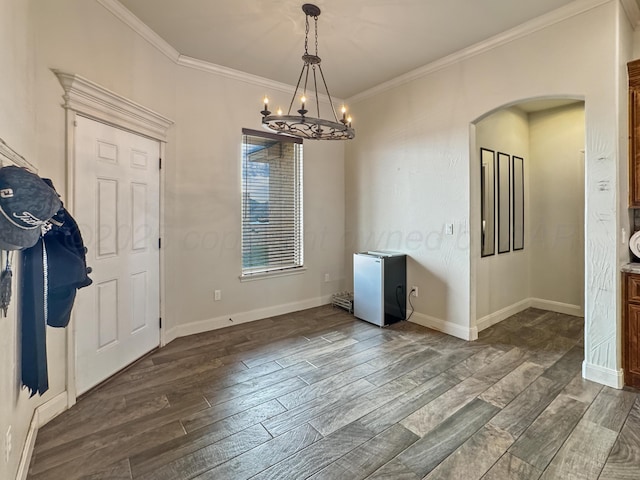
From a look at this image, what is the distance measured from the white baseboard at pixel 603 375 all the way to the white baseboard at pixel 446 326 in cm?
102

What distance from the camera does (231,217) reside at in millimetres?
3990

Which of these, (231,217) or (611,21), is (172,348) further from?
(611,21)

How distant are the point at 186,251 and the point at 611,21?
14.5ft

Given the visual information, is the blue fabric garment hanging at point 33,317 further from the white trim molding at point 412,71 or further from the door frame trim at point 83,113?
the white trim molding at point 412,71

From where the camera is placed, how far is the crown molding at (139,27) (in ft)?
8.70

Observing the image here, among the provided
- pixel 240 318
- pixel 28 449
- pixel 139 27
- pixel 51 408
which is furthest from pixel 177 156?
pixel 28 449

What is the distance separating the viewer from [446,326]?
12.4ft

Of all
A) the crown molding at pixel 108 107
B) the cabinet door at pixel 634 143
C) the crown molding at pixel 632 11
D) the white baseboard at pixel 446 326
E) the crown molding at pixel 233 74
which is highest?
the crown molding at pixel 233 74

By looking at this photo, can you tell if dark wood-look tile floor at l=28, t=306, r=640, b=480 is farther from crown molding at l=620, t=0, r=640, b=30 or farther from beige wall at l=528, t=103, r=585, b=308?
crown molding at l=620, t=0, r=640, b=30

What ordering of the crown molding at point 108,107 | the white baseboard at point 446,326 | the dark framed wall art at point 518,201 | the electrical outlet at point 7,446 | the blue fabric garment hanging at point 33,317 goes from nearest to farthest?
the electrical outlet at point 7,446
the blue fabric garment hanging at point 33,317
the crown molding at point 108,107
the white baseboard at point 446,326
the dark framed wall art at point 518,201

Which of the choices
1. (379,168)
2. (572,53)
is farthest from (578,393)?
(379,168)

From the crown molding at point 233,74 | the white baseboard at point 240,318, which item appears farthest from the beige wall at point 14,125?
the crown molding at point 233,74

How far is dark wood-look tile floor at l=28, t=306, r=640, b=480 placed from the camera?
1772 mm

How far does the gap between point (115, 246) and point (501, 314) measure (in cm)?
455
